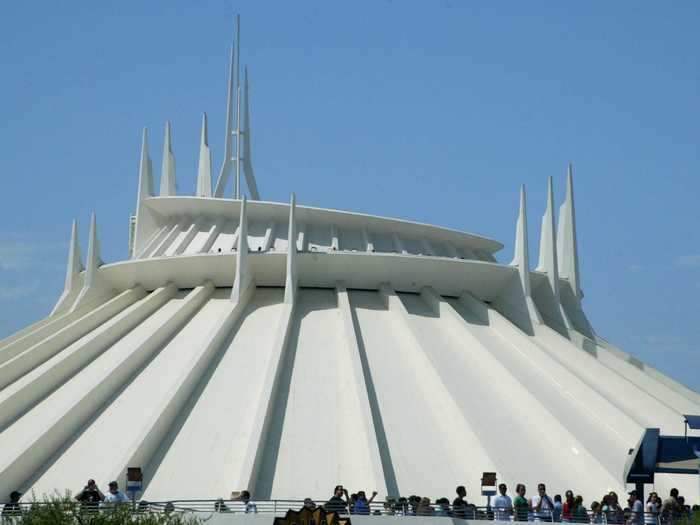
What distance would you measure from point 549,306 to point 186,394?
15.5 m

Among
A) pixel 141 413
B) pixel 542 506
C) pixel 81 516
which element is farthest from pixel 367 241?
pixel 81 516

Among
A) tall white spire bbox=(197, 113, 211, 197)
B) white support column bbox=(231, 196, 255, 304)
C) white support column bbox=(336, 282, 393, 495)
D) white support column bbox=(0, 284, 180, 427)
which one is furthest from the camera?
tall white spire bbox=(197, 113, 211, 197)

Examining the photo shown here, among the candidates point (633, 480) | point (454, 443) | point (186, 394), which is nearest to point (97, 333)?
point (186, 394)

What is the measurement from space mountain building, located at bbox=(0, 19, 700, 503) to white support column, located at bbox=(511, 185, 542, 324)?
7cm

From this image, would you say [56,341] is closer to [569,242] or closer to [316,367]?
[316,367]

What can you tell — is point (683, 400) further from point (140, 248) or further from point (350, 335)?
point (140, 248)

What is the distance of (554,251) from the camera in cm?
4778

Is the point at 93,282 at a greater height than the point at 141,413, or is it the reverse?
the point at 93,282

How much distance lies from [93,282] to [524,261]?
43.1ft

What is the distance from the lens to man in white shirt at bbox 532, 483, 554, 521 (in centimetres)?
2811

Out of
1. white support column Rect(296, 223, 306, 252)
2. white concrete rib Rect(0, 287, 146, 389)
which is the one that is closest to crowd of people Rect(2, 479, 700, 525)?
white concrete rib Rect(0, 287, 146, 389)

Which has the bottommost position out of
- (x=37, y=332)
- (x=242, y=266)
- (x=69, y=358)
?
(x=69, y=358)

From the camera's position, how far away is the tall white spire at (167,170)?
51500 mm

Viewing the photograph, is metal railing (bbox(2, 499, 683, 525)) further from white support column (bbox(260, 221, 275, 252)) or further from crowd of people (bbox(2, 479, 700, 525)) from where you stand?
white support column (bbox(260, 221, 275, 252))
